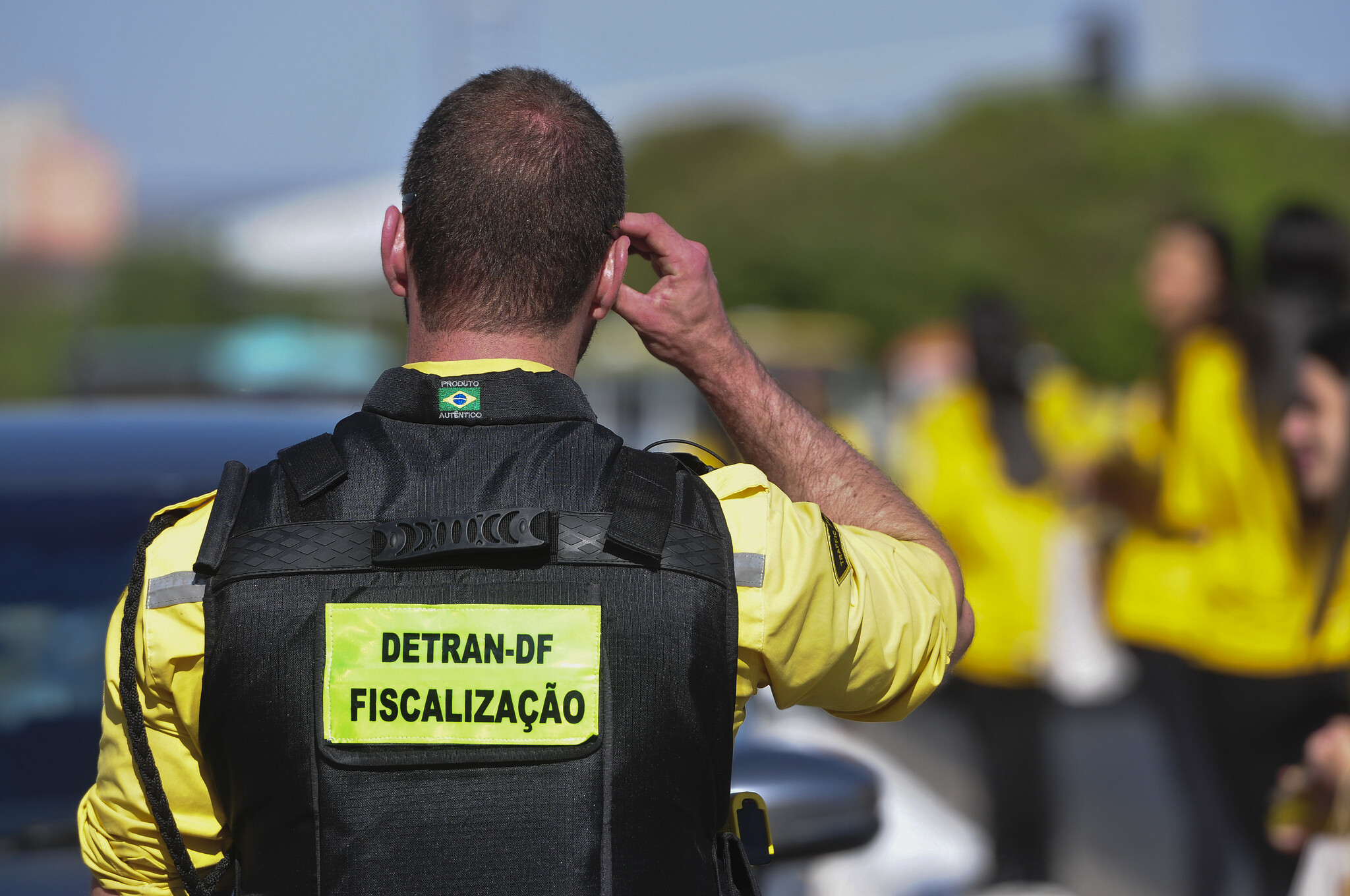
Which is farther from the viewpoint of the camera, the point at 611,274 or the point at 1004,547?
the point at 1004,547

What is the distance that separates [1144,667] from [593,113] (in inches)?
122

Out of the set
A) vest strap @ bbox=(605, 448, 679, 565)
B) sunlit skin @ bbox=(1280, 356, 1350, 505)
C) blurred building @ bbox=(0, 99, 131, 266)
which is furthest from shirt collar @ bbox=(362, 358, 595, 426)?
blurred building @ bbox=(0, 99, 131, 266)

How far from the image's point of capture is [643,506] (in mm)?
1482

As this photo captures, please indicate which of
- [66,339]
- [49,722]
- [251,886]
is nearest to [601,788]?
A: [251,886]

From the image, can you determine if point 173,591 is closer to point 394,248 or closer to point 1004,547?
point 394,248

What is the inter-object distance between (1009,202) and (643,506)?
49.1 m

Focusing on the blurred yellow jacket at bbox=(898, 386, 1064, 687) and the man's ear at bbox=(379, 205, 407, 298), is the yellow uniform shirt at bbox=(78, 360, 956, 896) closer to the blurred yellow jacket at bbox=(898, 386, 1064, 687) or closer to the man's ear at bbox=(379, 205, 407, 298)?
the man's ear at bbox=(379, 205, 407, 298)

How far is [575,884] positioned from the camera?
55.7 inches

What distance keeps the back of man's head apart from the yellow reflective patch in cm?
37

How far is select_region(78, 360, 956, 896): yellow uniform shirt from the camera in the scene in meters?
1.47

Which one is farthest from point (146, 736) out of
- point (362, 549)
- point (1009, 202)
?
point (1009, 202)

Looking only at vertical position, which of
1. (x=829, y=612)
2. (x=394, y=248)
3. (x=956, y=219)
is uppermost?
(x=956, y=219)

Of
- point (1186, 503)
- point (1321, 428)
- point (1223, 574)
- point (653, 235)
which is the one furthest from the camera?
point (1186, 503)

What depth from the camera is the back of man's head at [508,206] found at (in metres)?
1.55
